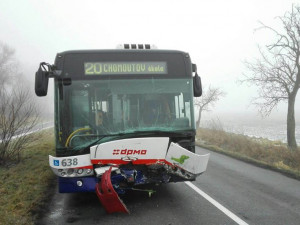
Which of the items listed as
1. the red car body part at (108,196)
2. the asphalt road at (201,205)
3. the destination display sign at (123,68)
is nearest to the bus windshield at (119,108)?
the destination display sign at (123,68)

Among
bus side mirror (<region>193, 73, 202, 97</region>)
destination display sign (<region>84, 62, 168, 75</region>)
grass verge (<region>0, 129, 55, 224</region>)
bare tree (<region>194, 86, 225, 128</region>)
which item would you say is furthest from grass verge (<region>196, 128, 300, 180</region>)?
bare tree (<region>194, 86, 225, 128</region>)

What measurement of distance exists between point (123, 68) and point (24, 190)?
3.58 metres

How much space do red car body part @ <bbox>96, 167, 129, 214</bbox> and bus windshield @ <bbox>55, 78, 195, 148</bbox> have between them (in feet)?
2.45

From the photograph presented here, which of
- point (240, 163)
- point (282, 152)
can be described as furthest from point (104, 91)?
point (282, 152)

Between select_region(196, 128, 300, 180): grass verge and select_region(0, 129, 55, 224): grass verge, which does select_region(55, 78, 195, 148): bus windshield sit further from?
select_region(196, 128, 300, 180): grass verge

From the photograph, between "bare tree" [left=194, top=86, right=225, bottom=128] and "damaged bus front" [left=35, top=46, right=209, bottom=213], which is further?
"bare tree" [left=194, top=86, right=225, bottom=128]

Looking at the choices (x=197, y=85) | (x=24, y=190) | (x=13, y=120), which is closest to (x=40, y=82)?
(x=24, y=190)

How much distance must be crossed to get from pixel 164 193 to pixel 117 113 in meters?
2.40

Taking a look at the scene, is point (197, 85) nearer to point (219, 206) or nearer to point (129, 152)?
point (129, 152)

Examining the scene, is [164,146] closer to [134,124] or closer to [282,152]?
[134,124]

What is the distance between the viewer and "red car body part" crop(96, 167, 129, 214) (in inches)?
207

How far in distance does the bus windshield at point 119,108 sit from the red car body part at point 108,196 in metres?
0.75

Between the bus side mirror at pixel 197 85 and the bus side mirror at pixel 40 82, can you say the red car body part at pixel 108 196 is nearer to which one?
the bus side mirror at pixel 40 82

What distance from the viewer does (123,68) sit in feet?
19.7
